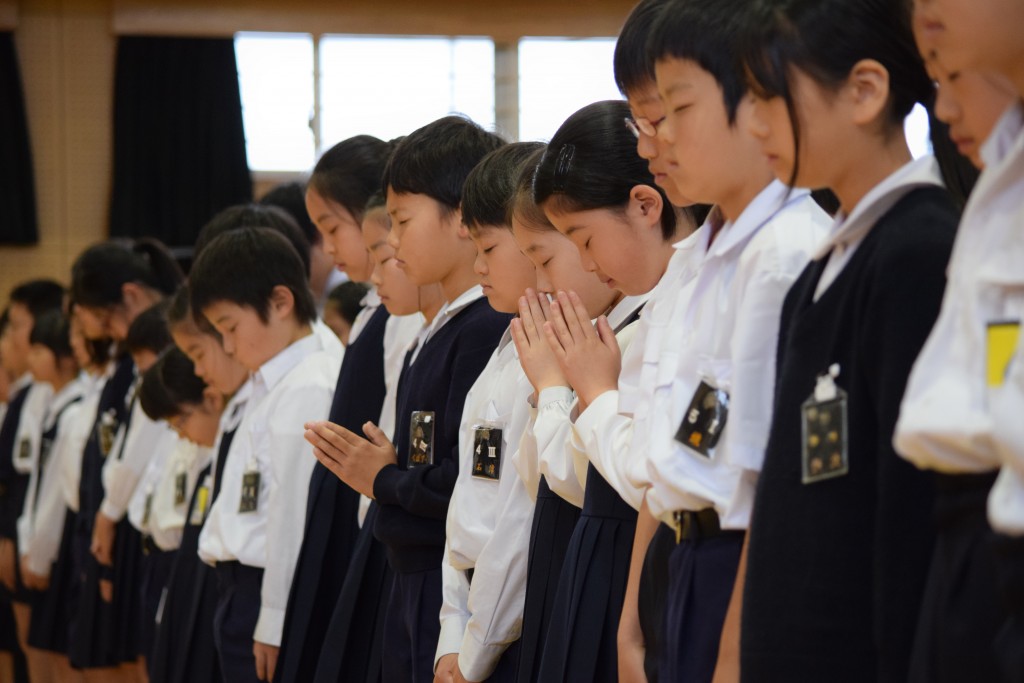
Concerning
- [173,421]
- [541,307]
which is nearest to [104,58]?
[173,421]

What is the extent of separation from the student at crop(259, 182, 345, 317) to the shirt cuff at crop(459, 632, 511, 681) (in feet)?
8.49

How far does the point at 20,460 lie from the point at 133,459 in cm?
213

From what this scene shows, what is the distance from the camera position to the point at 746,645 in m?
1.55

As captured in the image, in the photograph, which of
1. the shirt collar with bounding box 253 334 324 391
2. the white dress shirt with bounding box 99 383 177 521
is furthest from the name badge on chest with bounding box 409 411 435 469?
the white dress shirt with bounding box 99 383 177 521

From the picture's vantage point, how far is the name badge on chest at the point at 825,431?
1.50 m

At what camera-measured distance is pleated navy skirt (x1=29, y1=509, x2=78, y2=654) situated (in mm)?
6180

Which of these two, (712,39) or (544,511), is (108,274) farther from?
(712,39)

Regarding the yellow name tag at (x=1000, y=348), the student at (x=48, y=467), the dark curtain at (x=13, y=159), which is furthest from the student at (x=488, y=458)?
the dark curtain at (x=13, y=159)

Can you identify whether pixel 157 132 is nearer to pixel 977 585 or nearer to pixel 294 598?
pixel 294 598

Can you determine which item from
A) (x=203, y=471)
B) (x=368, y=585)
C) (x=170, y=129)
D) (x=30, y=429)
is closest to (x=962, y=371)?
(x=368, y=585)

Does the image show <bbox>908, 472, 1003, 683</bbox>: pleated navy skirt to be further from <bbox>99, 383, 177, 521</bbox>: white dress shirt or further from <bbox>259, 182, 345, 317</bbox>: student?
<bbox>99, 383, 177, 521</bbox>: white dress shirt

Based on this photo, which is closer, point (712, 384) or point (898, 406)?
point (898, 406)

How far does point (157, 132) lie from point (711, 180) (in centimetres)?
871

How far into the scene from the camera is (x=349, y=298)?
4.90 metres
